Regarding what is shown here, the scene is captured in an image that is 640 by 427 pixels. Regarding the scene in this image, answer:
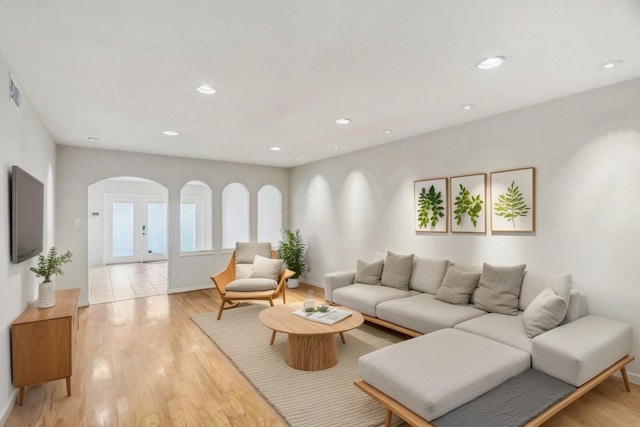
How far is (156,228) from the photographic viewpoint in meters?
10.6

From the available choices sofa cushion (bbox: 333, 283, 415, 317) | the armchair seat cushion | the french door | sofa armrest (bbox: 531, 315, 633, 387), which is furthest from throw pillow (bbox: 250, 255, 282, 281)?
the french door

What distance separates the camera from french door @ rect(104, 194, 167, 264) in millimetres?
9867

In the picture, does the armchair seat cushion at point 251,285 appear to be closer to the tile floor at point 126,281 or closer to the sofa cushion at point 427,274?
the sofa cushion at point 427,274

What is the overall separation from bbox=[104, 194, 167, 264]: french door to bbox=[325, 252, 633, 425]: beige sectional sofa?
8435mm

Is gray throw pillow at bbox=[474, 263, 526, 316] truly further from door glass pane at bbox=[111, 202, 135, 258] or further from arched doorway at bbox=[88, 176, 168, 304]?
door glass pane at bbox=[111, 202, 135, 258]

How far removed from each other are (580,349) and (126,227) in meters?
11.0

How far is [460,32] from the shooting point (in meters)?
2.05

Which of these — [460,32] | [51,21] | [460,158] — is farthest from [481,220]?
[51,21]

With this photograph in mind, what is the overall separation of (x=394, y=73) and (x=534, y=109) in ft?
5.79

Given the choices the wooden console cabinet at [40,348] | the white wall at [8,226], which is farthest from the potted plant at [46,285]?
the wooden console cabinet at [40,348]

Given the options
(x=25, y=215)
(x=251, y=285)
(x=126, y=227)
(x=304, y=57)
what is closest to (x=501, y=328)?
(x=304, y=57)

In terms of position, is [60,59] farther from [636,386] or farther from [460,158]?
[636,386]

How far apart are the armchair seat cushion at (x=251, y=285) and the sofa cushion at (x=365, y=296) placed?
93 cm

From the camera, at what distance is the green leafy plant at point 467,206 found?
12.8 feet
